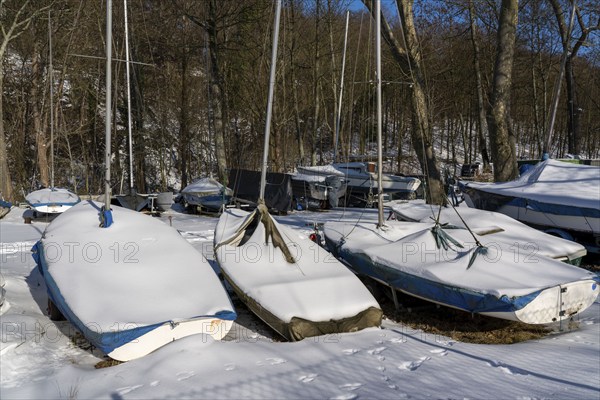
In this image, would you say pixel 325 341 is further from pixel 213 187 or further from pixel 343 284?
pixel 213 187

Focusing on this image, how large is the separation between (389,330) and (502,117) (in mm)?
8684

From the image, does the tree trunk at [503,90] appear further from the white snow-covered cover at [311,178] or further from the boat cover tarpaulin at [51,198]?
the boat cover tarpaulin at [51,198]

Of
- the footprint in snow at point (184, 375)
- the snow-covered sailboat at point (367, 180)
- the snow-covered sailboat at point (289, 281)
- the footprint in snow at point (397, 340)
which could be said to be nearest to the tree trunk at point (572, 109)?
the snow-covered sailboat at point (367, 180)

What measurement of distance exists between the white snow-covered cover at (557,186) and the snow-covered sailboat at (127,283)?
23.8 feet

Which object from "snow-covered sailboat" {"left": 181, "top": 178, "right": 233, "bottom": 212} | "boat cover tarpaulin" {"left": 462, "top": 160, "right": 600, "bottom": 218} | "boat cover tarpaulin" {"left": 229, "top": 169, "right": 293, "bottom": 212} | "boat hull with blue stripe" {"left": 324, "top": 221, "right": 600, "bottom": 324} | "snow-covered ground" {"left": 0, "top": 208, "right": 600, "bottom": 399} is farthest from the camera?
"snow-covered sailboat" {"left": 181, "top": 178, "right": 233, "bottom": 212}

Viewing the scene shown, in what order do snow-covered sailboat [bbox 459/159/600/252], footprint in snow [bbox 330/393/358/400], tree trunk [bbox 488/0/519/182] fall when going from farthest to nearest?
tree trunk [bbox 488/0/519/182], snow-covered sailboat [bbox 459/159/600/252], footprint in snow [bbox 330/393/358/400]

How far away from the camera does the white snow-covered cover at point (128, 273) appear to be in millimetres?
5953

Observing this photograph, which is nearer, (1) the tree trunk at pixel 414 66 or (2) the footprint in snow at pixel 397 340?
(2) the footprint in snow at pixel 397 340

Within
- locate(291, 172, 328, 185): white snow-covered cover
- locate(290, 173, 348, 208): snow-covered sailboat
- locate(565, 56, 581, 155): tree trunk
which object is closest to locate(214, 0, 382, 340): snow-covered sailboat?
locate(290, 173, 348, 208): snow-covered sailboat

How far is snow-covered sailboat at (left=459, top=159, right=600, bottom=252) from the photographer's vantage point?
33.7 ft

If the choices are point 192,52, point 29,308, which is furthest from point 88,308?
point 192,52

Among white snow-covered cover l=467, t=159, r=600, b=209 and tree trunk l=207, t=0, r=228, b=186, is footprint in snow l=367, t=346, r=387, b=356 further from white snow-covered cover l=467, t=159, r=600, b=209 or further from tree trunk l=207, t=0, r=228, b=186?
tree trunk l=207, t=0, r=228, b=186

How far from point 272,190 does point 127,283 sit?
409 inches

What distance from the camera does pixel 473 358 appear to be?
5992 millimetres
